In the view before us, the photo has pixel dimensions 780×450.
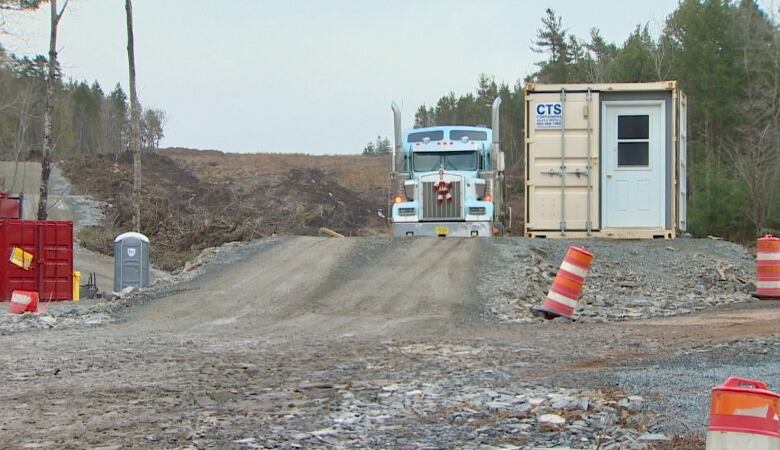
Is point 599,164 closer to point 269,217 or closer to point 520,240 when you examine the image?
point 520,240

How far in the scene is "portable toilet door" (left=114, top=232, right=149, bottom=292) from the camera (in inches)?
911

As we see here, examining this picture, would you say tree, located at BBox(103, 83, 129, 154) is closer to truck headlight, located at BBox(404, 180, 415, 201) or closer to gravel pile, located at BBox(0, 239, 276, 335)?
truck headlight, located at BBox(404, 180, 415, 201)

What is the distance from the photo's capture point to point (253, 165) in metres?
76.4

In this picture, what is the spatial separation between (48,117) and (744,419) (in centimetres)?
3257

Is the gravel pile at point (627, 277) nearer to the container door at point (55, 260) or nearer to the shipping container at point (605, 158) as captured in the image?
the shipping container at point (605, 158)

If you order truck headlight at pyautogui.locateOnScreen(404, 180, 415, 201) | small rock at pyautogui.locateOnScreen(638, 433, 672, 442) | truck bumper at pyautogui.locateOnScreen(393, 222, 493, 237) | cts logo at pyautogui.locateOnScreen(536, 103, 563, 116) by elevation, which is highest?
cts logo at pyautogui.locateOnScreen(536, 103, 563, 116)

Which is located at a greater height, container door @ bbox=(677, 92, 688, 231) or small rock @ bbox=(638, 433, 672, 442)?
container door @ bbox=(677, 92, 688, 231)

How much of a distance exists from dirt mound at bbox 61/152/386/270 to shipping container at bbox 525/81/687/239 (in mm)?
23785

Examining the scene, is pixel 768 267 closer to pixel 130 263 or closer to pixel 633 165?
pixel 633 165

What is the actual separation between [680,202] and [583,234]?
7.48 feet

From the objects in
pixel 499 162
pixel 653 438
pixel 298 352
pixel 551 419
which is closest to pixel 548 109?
pixel 499 162

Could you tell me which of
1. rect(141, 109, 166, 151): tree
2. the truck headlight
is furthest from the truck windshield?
rect(141, 109, 166, 151): tree

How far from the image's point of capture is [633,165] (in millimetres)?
19484

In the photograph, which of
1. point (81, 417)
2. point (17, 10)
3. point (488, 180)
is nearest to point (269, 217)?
point (17, 10)
